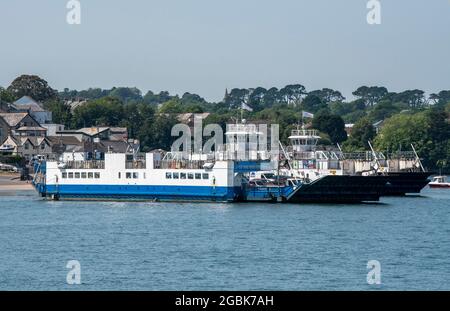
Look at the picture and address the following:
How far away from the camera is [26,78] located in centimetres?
19712

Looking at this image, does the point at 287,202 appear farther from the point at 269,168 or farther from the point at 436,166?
the point at 436,166

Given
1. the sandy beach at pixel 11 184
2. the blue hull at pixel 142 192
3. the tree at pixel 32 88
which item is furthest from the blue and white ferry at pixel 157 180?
the tree at pixel 32 88

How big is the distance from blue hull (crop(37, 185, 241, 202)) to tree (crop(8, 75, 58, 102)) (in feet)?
350

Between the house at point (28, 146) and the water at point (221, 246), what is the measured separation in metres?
59.9

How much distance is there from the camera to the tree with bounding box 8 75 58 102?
19338 cm

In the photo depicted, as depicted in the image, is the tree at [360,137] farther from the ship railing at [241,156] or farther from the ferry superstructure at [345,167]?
the ship railing at [241,156]

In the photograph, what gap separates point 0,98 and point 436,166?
2545 inches

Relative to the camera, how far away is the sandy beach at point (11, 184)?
10453 cm

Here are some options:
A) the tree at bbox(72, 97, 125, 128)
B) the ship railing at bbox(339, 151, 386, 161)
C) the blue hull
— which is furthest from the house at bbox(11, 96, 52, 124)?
the blue hull

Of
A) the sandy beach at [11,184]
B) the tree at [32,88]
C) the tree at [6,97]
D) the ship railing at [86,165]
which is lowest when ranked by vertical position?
the sandy beach at [11,184]

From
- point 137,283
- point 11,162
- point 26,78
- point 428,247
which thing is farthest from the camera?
point 26,78

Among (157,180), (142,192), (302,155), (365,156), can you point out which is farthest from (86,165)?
(365,156)
